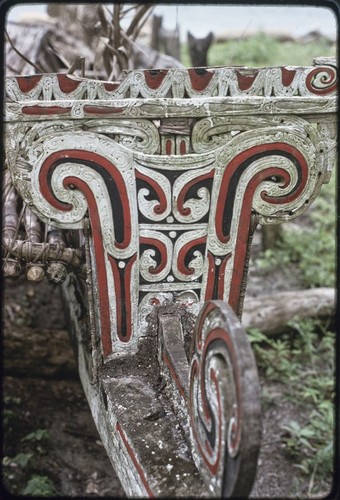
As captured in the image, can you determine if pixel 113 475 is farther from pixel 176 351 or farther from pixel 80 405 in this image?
pixel 176 351

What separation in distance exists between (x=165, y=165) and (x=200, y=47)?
299 centimetres

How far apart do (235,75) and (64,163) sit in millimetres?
582

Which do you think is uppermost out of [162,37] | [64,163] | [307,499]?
[162,37]

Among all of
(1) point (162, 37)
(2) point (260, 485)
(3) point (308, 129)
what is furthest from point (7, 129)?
(1) point (162, 37)

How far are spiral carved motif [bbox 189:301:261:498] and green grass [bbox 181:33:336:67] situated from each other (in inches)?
252

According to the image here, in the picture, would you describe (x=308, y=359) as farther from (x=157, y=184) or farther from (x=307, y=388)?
(x=157, y=184)

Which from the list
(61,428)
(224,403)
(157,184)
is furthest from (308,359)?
(224,403)

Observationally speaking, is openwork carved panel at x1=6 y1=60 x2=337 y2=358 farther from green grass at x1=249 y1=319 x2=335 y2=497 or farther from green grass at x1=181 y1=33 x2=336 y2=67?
green grass at x1=181 y1=33 x2=336 y2=67

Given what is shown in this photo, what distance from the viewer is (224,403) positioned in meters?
1.42

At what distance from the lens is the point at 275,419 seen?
3467 mm

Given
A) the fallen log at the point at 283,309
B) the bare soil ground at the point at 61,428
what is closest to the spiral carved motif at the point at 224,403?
the bare soil ground at the point at 61,428

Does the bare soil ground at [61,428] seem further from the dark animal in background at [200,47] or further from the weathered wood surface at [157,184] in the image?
the dark animal in background at [200,47]

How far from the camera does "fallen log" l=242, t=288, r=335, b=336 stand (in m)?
3.91

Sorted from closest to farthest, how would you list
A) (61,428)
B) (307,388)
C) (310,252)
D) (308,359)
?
(61,428) → (307,388) → (308,359) → (310,252)
